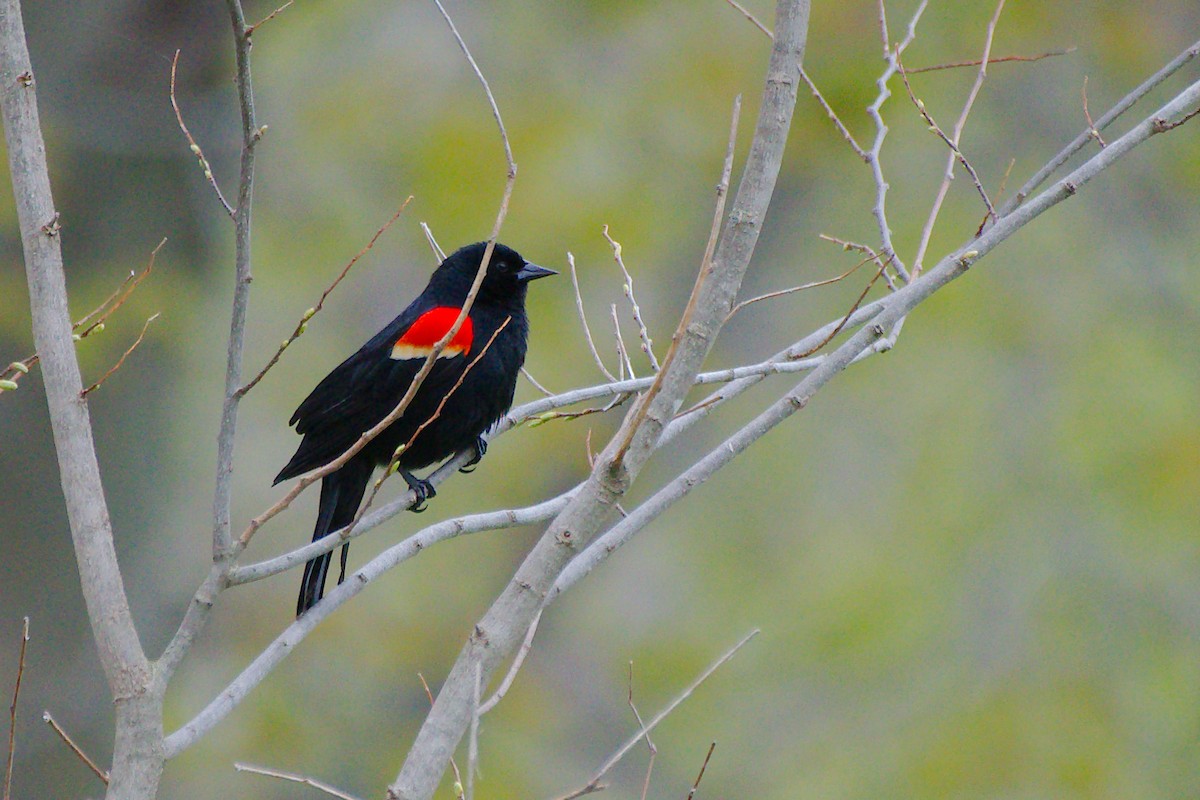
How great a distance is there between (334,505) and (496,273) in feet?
3.66

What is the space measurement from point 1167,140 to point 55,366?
798 centimetres

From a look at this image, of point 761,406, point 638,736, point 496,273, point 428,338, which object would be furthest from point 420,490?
point 761,406

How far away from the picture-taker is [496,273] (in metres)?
4.31

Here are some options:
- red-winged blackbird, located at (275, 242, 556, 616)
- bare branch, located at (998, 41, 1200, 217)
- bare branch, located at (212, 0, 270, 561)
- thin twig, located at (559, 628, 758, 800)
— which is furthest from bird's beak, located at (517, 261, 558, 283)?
bare branch, located at (212, 0, 270, 561)

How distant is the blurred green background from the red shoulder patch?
Answer: 3.28m

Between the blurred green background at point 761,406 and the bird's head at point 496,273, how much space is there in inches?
113

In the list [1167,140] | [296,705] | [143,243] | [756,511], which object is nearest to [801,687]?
[756,511]

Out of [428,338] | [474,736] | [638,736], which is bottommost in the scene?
[638,736]

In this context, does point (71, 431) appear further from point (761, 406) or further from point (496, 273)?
point (761, 406)

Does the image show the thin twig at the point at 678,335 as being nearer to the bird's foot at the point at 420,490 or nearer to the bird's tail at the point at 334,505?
the bird's foot at the point at 420,490

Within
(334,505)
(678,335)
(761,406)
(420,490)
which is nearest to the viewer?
(678,335)

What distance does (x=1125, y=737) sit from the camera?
7.53 m

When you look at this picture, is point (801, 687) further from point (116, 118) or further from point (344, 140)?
point (116, 118)

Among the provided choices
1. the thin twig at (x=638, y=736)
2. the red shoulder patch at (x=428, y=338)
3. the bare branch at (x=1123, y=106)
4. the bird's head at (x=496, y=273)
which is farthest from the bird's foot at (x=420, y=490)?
the bare branch at (x=1123, y=106)
